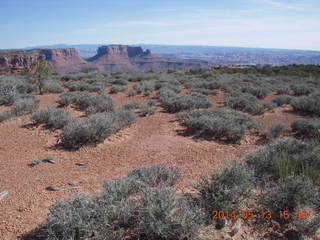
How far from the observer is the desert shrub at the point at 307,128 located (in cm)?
659

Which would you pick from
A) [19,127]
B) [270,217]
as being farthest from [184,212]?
[19,127]

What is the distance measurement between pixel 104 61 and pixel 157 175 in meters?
127

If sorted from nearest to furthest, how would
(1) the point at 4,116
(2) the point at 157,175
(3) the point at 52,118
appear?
(2) the point at 157,175, (3) the point at 52,118, (1) the point at 4,116

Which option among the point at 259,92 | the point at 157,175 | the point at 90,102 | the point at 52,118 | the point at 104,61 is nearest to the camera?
the point at 157,175

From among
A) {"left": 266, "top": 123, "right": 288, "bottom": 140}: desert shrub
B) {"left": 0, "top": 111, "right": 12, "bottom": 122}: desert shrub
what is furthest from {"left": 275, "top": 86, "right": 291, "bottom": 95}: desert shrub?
{"left": 0, "top": 111, "right": 12, "bottom": 122}: desert shrub

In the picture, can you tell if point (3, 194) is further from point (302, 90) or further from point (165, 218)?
point (302, 90)

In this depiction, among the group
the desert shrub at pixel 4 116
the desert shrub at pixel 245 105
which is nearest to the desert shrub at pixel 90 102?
the desert shrub at pixel 4 116

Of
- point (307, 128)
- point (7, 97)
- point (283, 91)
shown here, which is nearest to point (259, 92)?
point (283, 91)

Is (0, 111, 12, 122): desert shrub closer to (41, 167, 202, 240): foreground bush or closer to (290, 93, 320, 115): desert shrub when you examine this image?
(41, 167, 202, 240): foreground bush

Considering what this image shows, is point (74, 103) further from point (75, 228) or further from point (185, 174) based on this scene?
point (75, 228)

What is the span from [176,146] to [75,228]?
3865mm

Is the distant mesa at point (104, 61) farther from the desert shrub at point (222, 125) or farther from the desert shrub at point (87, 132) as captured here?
the desert shrub at point (87, 132)
